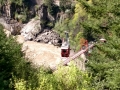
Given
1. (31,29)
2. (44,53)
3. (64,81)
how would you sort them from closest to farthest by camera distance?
(64,81), (44,53), (31,29)

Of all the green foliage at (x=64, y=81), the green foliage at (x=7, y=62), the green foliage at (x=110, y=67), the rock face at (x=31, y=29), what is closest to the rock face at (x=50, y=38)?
the rock face at (x=31, y=29)

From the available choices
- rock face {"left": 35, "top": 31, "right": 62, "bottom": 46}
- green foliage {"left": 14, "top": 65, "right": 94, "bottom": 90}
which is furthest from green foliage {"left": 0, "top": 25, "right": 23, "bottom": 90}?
rock face {"left": 35, "top": 31, "right": 62, "bottom": 46}

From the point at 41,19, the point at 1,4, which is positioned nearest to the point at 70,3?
the point at 41,19

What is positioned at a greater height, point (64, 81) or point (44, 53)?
point (64, 81)

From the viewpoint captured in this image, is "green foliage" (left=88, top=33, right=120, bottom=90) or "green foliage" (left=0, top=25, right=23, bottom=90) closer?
"green foliage" (left=88, top=33, right=120, bottom=90)

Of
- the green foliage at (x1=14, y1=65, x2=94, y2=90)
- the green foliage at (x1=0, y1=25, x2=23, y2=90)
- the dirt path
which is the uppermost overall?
the green foliage at (x1=14, y1=65, x2=94, y2=90)

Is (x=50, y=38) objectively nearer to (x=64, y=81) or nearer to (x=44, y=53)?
(x=44, y=53)

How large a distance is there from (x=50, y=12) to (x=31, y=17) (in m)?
5.97

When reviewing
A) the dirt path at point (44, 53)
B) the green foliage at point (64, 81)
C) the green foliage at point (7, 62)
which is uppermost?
the green foliage at point (64, 81)

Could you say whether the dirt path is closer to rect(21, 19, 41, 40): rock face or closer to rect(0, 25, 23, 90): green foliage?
rect(21, 19, 41, 40): rock face

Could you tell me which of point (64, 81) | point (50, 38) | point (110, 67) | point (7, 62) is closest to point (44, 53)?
point (50, 38)

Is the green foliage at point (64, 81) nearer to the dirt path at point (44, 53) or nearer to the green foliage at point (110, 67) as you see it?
the green foliage at point (110, 67)

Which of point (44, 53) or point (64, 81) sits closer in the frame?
point (64, 81)

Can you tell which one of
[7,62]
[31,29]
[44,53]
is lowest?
[44,53]
